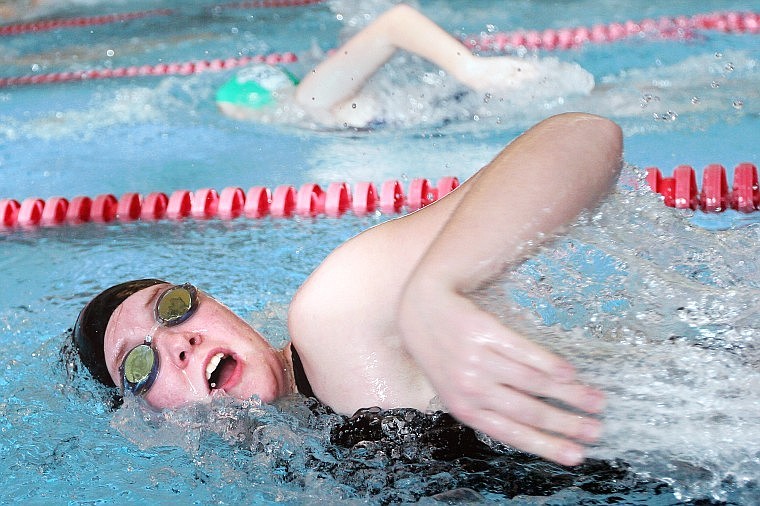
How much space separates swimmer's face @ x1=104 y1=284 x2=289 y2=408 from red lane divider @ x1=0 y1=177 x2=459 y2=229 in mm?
1113

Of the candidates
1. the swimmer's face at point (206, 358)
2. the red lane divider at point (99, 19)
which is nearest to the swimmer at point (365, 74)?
the swimmer's face at point (206, 358)

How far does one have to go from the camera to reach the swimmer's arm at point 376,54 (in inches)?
120

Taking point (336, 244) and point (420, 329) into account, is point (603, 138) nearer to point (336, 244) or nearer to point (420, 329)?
point (420, 329)

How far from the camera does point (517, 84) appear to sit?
10.1ft

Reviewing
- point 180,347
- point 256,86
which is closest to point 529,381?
point 180,347

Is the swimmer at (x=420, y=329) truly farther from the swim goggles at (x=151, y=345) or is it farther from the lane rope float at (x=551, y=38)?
the lane rope float at (x=551, y=38)

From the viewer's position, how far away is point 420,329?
3.11ft

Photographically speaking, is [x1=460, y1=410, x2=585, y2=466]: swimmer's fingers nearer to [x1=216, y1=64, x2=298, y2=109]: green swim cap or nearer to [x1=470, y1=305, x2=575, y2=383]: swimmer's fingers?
[x1=470, y1=305, x2=575, y2=383]: swimmer's fingers

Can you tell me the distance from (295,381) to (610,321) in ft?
1.76

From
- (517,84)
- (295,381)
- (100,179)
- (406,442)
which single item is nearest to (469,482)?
(406,442)

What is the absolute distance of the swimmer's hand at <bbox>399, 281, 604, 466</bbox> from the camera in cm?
89

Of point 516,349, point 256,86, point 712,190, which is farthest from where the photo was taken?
point 256,86

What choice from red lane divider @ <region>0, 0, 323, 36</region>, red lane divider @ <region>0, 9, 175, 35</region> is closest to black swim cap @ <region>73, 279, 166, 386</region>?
red lane divider @ <region>0, 0, 323, 36</region>

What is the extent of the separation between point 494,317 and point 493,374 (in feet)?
0.20
